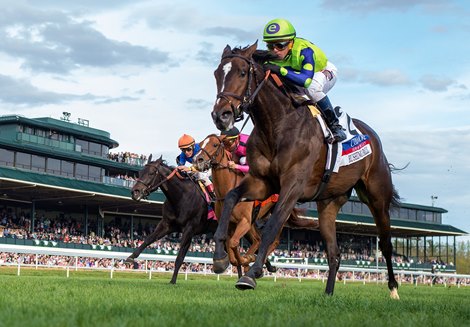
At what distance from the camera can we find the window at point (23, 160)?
43.6m

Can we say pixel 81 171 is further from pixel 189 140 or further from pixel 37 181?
pixel 189 140

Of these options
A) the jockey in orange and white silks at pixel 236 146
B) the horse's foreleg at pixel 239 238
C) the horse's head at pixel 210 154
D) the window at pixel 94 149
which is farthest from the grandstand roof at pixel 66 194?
the horse's foreleg at pixel 239 238

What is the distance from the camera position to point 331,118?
796cm

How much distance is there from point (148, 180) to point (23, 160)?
3252cm

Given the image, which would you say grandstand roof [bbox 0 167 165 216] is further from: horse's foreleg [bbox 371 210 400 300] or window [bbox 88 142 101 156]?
horse's foreleg [bbox 371 210 400 300]

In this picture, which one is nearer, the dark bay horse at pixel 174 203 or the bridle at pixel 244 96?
the bridle at pixel 244 96

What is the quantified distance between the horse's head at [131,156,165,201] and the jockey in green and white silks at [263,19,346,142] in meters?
5.73

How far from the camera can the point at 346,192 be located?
891 cm

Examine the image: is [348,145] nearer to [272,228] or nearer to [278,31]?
[278,31]

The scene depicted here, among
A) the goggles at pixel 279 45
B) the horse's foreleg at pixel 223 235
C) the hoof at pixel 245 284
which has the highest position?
the goggles at pixel 279 45

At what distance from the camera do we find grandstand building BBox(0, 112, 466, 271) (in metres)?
36.3

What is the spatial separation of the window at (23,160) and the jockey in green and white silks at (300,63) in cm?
3792

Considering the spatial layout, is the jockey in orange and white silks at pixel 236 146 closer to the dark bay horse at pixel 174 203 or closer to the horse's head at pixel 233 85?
the dark bay horse at pixel 174 203

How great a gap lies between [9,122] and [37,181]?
1377 centimetres
